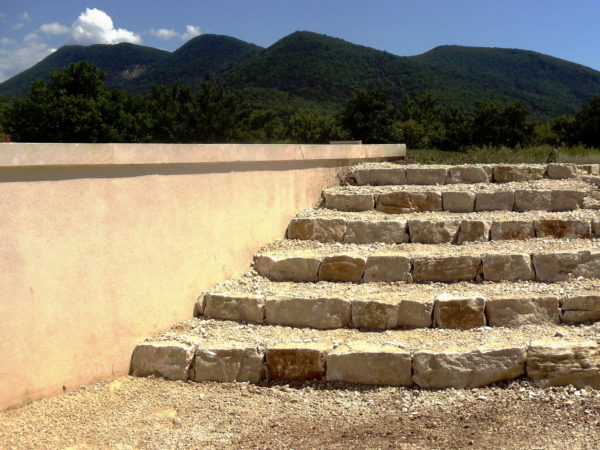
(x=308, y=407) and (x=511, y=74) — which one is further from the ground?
(x=511, y=74)

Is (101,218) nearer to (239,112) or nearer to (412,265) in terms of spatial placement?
(412,265)

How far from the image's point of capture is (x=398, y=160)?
7.70 metres

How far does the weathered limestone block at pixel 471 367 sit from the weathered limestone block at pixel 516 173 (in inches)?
127

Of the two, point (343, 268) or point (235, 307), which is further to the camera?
point (343, 268)

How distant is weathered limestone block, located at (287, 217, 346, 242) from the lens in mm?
5398

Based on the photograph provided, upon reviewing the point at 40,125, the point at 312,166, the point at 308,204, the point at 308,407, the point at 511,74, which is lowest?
the point at 308,407

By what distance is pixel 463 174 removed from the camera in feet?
21.0

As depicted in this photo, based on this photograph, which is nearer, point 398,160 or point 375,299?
point 375,299

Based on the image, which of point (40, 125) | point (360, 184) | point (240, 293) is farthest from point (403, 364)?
point (40, 125)

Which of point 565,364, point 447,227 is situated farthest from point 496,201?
point 565,364

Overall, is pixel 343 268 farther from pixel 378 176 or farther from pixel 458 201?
pixel 378 176

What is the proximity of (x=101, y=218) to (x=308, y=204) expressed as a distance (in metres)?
2.67

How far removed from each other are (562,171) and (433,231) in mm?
2237

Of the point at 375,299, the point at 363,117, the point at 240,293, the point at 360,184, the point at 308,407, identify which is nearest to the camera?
the point at 308,407
